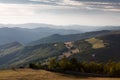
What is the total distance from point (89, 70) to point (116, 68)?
16089mm

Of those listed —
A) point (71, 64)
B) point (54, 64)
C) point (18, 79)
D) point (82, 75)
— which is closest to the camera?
point (18, 79)

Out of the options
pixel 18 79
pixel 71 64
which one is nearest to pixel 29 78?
pixel 18 79

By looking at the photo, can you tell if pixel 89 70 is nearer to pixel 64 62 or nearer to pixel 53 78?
pixel 64 62

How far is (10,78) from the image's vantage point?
9356 cm

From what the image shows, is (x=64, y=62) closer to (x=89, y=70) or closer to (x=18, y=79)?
(x=89, y=70)

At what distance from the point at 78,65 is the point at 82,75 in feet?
129

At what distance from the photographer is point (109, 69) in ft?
527

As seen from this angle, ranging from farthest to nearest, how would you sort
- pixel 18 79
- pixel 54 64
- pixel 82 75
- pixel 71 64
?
pixel 54 64 → pixel 71 64 → pixel 82 75 → pixel 18 79

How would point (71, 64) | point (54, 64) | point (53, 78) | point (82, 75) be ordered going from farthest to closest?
point (54, 64)
point (71, 64)
point (82, 75)
point (53, 78)

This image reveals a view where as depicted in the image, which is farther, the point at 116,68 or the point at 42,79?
the point at 116,68

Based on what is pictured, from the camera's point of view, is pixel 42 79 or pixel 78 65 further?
pixel 78 65

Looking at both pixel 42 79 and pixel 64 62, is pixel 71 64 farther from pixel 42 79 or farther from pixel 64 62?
pixel 42 79

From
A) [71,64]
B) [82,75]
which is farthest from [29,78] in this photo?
[71,64]

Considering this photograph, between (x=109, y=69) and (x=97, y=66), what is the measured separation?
34.6 feet
